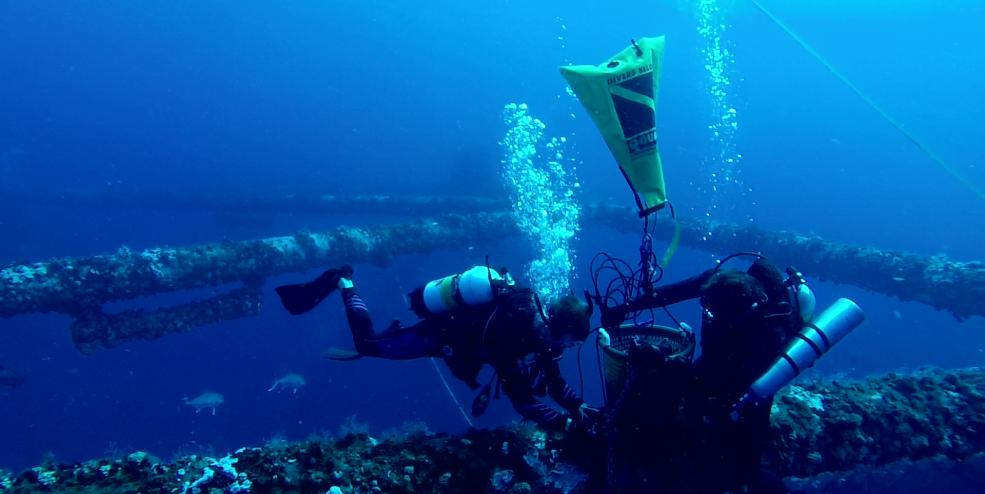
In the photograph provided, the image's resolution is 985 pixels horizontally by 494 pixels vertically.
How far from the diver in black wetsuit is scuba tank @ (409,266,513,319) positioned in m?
1.28

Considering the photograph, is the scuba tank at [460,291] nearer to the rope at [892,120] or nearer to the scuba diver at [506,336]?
the scuba diver at [506,336]

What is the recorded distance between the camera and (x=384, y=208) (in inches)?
802

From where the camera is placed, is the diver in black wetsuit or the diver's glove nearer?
the diver in black wetsuit

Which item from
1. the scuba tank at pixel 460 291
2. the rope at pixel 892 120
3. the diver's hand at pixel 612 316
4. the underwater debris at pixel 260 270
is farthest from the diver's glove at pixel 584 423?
the rope at pixel 892 120

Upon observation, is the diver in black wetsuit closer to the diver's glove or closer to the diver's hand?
the diver's glove

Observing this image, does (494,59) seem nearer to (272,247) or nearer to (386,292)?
(386,292)

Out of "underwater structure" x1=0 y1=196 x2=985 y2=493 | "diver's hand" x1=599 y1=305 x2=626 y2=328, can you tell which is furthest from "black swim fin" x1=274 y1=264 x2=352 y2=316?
"diver's hand" x1=599 y1=305 x2=626 y2=328

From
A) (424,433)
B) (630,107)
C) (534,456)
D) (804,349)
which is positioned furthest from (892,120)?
(424,433)

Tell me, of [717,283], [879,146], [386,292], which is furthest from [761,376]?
[879,146]

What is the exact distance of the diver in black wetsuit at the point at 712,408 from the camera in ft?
10.5

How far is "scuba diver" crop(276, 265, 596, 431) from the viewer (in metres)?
3.80

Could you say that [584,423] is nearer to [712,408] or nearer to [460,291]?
[712,408]

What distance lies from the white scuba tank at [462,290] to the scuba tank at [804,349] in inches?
76.2

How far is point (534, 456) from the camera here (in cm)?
332
